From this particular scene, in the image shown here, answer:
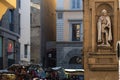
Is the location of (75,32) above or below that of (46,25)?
below

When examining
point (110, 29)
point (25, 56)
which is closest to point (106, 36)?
point (110, 29)

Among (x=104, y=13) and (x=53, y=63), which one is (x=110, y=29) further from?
(x=53, y=63)

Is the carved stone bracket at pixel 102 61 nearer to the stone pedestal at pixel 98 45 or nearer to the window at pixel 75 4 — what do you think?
the stone pedestal at pixel 98 45

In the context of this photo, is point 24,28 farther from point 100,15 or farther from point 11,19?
point 100,15

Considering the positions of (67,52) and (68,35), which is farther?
(68,35)

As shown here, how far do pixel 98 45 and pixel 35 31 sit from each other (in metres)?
36.5

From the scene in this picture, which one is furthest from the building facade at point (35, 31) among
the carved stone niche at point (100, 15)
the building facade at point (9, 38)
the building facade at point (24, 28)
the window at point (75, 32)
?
the carved stone niche at point (100, 15)

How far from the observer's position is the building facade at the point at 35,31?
55.8m

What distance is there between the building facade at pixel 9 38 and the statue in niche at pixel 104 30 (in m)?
19.4

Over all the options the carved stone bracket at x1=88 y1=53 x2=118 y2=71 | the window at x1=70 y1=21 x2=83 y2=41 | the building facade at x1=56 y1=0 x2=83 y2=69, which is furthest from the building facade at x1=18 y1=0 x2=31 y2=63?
the carved stone bracket at x1=88 y1=53 x2=118 y2=71

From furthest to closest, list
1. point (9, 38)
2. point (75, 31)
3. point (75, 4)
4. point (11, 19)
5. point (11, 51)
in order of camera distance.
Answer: point (75, 4)
point (75, 31)
point (11, 19)
point (11, 51)
point (9, 38)

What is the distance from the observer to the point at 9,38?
41594 millimetres

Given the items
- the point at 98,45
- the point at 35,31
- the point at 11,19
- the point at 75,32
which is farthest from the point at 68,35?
the point at 98,45

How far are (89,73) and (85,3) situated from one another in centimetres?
294
